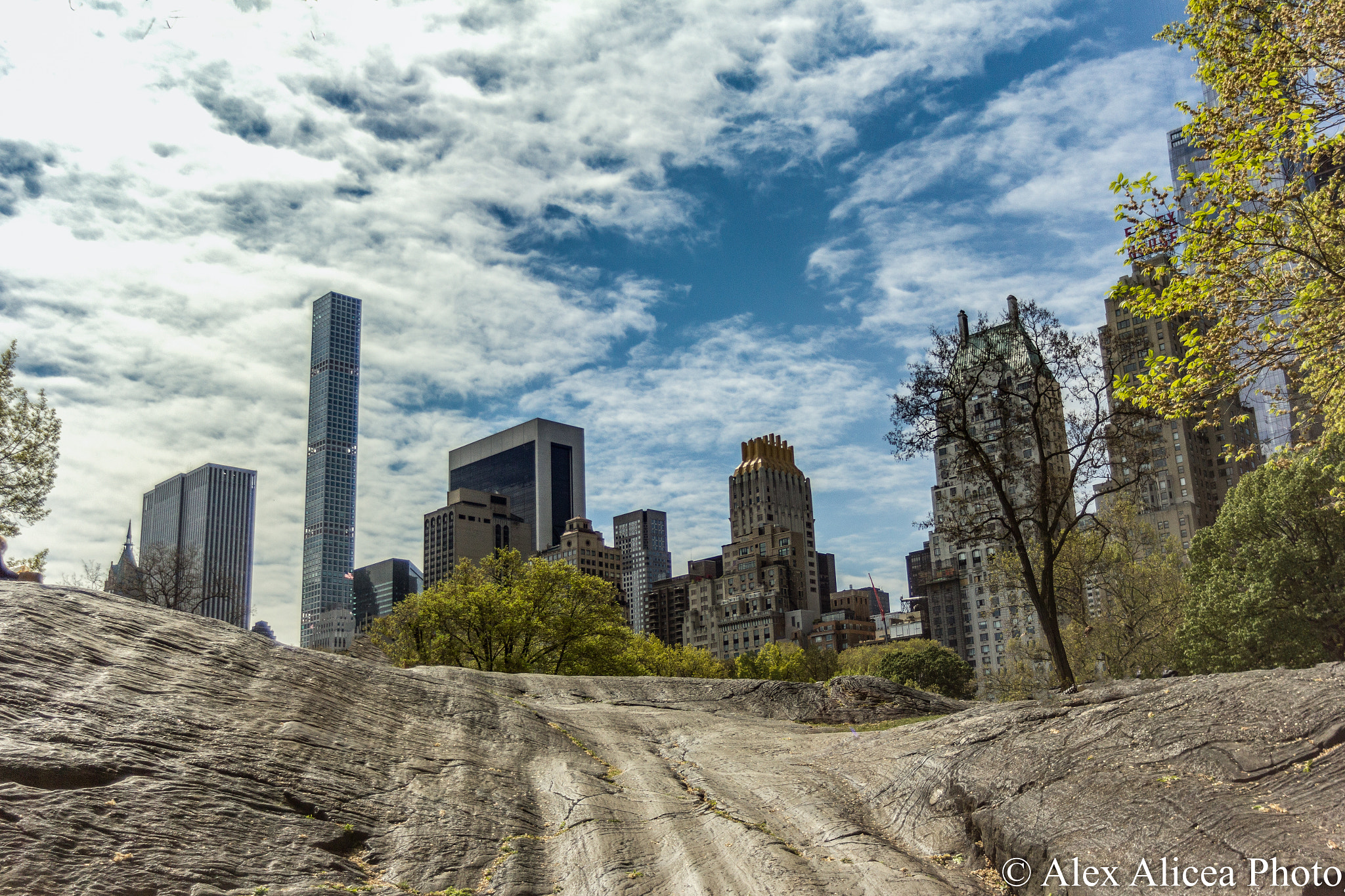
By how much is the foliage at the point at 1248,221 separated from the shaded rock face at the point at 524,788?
7458 millimetres

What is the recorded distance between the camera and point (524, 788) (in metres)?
13.7

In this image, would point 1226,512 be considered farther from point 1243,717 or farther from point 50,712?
point 50,712

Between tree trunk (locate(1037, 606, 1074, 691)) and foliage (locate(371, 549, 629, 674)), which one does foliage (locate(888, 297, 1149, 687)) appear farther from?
foliage (locate(371, 549, 629, 674))

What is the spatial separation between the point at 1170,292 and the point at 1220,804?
10.6 m

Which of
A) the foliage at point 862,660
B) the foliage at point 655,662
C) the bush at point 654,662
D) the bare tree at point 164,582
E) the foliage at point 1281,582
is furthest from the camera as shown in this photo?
the foliage at point 862,660

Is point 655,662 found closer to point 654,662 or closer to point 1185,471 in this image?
point 654,662

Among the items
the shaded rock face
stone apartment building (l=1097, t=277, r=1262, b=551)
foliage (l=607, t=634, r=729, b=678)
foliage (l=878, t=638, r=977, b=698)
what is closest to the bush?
foliage (l=607, t=634, r=729, b=678)

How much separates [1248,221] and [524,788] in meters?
17.6

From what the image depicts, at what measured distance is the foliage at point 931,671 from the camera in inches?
3821

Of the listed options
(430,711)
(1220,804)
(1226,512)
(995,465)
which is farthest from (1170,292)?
(1226,512)

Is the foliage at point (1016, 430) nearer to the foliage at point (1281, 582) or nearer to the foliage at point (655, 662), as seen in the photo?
the foliage at point (1281, 582)

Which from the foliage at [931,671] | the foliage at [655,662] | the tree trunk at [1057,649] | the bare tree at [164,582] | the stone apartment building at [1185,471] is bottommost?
the foliage at [931,671]

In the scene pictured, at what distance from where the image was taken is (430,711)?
16.2 meters

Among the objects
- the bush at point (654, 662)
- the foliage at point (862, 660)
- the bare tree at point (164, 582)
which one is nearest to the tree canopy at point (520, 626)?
the bush at point (654, 662)
